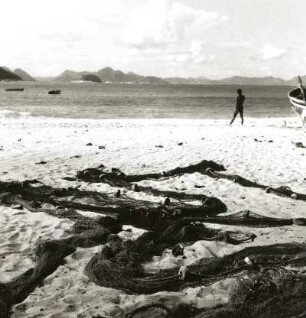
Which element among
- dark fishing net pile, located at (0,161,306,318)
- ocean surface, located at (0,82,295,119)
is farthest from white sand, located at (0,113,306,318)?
ocean surface, located at (0,82,295,119)

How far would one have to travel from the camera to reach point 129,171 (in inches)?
416

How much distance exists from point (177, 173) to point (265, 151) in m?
4.73

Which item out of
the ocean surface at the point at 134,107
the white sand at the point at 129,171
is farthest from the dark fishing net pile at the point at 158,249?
the ocean surface at the point at 134,107

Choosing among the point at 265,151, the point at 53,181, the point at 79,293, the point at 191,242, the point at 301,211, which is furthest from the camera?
the point at 265,151

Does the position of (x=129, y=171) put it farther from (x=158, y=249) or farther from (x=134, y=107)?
(x=134, y=107)

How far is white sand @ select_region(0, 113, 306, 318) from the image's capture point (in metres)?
4.38

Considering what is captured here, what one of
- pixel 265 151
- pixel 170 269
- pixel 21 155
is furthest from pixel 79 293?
pixel 265 151

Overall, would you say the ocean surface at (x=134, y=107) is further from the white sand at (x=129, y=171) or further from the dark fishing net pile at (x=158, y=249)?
the dark fishing net pile at (x=158, y=249)

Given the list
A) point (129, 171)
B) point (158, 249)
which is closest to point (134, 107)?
point (129, 171)

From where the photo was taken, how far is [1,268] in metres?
5.02

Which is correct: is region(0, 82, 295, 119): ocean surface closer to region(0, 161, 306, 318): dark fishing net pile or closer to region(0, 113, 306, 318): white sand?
region(0, 113, 306, 318): white sand

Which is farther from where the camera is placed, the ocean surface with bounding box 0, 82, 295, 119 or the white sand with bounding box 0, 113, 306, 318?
the ocean surface with bounding box 0, 82, 295, 119

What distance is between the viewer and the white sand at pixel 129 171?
14.4 ft

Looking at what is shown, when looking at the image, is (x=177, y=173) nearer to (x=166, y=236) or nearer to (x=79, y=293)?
(x=166, y=236)
